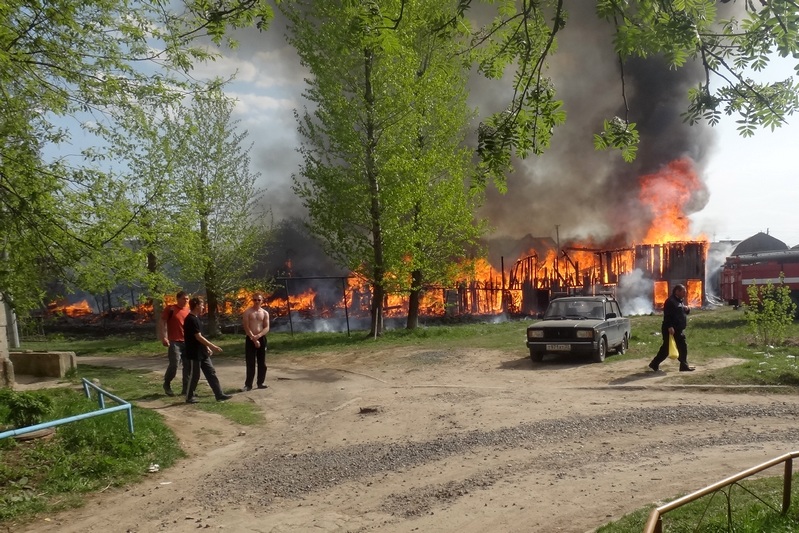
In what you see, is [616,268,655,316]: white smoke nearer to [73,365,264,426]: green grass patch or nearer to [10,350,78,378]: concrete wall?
[73,365,264,426]: green grass patch

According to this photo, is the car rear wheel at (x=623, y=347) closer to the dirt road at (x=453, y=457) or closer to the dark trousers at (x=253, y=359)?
the dirt road at (x=453, y=457)

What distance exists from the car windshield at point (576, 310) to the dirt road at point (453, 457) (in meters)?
2.99

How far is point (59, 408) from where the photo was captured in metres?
10.2

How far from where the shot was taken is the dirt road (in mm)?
6113

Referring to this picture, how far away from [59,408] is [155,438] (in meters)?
2.50

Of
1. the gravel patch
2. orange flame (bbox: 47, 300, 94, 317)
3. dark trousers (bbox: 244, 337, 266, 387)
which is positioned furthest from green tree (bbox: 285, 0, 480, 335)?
orange flame (bbox: 47, 300, 94, 317)

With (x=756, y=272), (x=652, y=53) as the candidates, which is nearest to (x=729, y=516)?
(x=652, y=53)

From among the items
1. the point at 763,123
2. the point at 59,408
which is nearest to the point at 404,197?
the point at 59,408

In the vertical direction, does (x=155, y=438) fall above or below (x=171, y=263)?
below

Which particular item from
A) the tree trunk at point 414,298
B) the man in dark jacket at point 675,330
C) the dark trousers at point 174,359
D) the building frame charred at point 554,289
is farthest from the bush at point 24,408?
the building frame charred at point 554,289

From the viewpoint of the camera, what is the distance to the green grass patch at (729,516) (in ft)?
15.5

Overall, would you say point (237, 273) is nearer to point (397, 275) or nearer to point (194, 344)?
point (397, 275)

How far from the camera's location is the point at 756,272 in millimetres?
26703

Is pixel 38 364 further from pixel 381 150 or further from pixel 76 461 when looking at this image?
pixel 381 150
